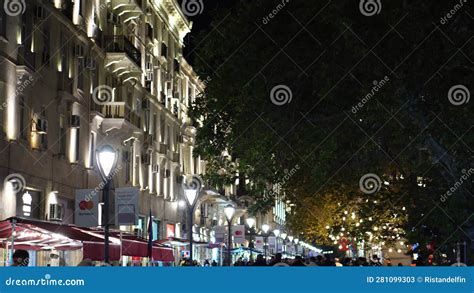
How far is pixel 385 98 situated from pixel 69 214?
57.4ft

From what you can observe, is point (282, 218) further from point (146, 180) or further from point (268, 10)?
point (268, 10)

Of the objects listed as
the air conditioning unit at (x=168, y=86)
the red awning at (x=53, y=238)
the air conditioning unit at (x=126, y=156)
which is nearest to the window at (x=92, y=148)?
the air conditioning unit at (x=126, y=156)

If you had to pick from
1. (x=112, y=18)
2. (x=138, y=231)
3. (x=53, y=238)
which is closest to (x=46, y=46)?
(x=112, y=18)

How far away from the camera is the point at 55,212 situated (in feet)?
108

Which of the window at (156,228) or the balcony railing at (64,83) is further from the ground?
the balcony railing at (64,83)

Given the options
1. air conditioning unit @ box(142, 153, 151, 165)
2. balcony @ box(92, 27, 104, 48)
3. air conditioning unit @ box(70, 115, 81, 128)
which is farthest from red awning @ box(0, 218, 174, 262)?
air conditioning unit @ box(142, 153, 151, 165)

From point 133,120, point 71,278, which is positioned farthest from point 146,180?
point 71,278

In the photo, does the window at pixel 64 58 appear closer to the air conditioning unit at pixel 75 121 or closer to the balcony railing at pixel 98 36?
the air conditioning unit at pixel 75 121

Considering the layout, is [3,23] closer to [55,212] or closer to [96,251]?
[55,212]

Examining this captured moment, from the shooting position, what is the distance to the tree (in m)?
19.9

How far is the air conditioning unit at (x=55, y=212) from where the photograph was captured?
32500 mm

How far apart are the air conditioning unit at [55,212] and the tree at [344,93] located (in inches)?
335

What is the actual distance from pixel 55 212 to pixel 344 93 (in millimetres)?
14411

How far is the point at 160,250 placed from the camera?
32.3 meters
